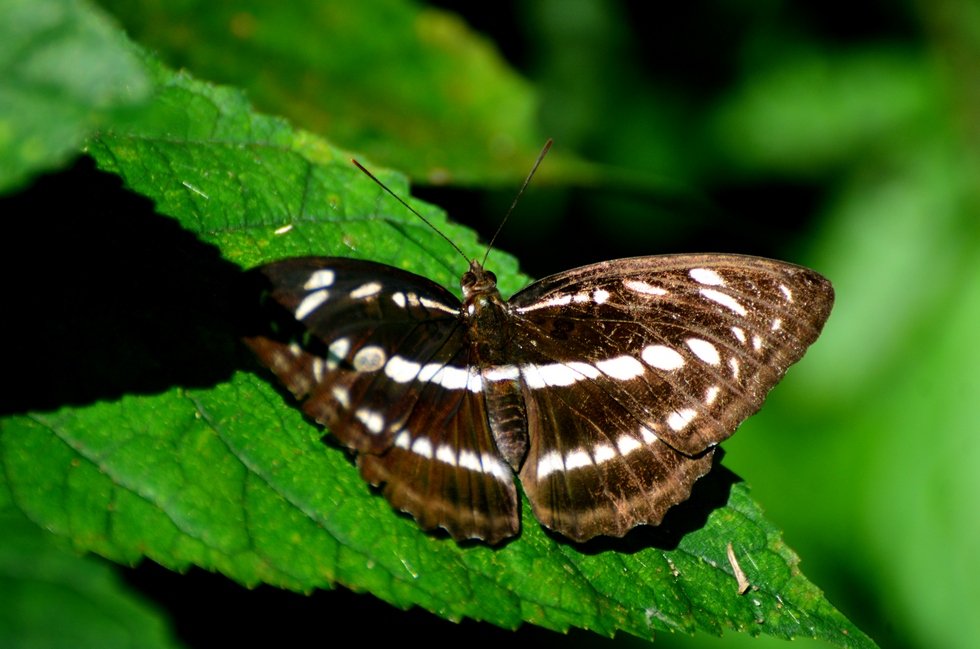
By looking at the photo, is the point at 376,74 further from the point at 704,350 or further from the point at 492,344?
the point at 704,350

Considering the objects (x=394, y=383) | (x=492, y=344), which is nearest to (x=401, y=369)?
(x=394, y=383)

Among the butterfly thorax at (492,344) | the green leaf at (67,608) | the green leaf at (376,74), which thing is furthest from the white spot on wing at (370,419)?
the green leaf at (376,74)

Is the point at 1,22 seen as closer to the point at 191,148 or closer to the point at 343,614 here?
the point at 191,148

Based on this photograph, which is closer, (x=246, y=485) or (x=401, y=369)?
A: (x=246, y=485)

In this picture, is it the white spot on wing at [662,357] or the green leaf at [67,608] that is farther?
the white spot on wing at [662,357]

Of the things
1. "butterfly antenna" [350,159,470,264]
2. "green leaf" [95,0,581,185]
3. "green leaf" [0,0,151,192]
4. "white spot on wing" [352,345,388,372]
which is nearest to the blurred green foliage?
"green leaf" [95,0,581,185]

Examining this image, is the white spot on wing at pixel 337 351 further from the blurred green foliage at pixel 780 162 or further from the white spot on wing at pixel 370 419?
the blurred green foliage at pixel 780 162

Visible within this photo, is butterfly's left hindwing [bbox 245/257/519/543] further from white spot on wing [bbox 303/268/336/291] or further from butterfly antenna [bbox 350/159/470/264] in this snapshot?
butterfly antenna [bbox 350/159/470/264]

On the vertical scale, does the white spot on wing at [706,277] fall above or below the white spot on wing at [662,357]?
above
